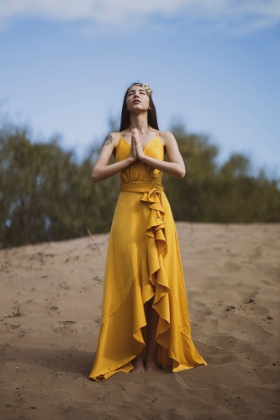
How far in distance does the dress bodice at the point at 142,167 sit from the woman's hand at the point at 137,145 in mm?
138

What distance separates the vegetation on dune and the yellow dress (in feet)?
35.5

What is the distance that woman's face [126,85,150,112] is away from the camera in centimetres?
434

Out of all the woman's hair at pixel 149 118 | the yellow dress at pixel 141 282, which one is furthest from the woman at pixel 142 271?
the woman's hair at pixel 149 118

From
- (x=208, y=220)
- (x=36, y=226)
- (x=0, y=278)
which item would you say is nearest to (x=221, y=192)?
(x=208, y=220)

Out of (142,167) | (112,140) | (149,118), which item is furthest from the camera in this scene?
(149,118)

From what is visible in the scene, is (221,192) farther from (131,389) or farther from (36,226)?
(131,389)

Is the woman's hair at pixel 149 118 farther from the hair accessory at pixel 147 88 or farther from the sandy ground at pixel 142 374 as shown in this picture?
the sandy ground at pixel 142 374

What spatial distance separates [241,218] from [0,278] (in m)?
12.3

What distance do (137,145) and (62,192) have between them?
37.4ft

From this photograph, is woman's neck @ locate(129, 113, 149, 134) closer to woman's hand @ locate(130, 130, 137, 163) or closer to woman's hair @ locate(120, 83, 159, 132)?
woman's hair @ locate(120, 83, 159, 132)

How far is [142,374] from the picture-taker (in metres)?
4.14

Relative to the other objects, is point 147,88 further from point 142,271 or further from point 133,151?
point 142,271

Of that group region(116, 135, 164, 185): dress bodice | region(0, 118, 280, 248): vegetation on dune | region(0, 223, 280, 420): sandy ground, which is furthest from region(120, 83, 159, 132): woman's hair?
region(0, 118, 280, 248): vegetation on dune

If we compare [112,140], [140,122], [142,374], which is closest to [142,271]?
[142,374]
